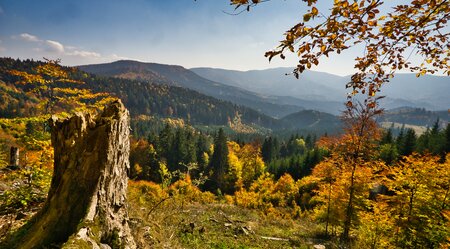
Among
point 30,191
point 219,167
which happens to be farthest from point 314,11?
point 219,167

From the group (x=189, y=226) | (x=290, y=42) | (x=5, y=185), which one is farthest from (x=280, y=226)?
(x=290, y=42)

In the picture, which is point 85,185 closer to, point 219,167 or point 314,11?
point 314,11

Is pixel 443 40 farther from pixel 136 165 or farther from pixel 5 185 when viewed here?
pixel 136 165

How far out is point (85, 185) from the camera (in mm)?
4566

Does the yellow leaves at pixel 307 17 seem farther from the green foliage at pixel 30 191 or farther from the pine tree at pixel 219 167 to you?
the pine tree at pixel 219 167

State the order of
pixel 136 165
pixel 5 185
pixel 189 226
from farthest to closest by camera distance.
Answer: pixel 136 165
pixel 189 226
pixel 5 185

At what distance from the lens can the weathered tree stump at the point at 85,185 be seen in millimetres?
4375

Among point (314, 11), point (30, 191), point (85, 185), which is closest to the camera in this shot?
point (314, 11)

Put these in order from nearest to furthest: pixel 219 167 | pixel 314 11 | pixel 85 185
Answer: pixel 314 11, pixel 85 185, pixel 219 167

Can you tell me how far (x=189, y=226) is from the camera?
13.9m

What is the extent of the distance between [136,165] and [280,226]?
140 feet

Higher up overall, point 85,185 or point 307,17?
point 307,17

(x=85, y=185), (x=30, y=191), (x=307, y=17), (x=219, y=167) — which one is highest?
(x=307, y=17)

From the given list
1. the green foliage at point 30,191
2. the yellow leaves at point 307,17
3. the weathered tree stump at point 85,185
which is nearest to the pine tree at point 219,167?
the green foliage at point 30,191
